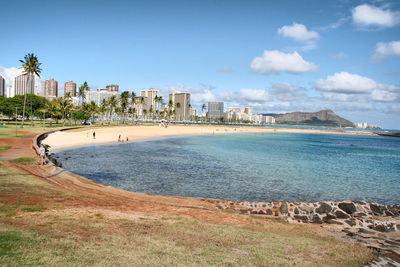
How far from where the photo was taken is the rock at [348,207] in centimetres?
1503

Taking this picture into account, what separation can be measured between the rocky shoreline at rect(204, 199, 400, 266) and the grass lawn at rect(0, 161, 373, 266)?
1.44 m

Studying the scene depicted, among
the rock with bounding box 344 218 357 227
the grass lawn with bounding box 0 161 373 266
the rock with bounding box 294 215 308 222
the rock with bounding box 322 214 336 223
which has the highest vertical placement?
the grass lawn with bounding box 0 161 373 266

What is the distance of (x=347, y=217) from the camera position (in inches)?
565

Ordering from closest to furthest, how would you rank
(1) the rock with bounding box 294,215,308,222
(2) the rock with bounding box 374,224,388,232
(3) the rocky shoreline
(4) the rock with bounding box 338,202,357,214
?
(3) the rocky shoreline
(2) the rock with bounding box 374,224,388,232
(1) the rock with bounding box 294,215,308,222
(4) the rock with bounding box 338,202,357,214

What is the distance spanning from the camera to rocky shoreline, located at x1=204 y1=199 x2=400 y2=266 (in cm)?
1105

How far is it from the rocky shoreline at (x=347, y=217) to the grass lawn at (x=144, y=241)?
56.7 inches

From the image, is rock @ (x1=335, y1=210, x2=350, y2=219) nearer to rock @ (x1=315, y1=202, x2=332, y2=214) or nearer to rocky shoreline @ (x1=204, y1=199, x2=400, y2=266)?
rocky shoreline @ (x1=204, y1=199, x2=400, y2=266)

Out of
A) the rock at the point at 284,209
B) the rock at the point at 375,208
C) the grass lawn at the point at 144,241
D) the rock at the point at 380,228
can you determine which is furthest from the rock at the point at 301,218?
the rock at the point at 375,208

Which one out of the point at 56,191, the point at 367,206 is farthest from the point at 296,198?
the point at 56,191

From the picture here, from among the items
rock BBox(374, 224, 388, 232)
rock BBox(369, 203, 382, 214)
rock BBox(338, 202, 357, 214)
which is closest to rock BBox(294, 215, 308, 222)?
rock BBox(338, 202, 357, 214)

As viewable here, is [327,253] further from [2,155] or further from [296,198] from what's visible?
[2,155]

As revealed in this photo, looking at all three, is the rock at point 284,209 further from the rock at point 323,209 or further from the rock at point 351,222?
the rock at point 351,222

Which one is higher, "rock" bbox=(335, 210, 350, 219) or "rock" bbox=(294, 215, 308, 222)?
"rock" bbox=(335, 210, 350, 219)

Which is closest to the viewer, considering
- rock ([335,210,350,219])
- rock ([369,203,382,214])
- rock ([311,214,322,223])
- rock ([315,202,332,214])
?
rock ([311,214,322,223])
